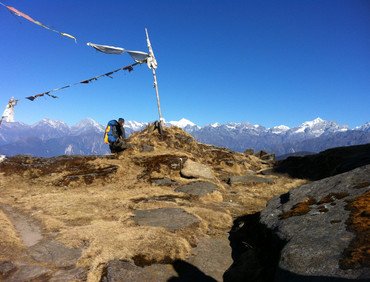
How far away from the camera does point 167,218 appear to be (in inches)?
605

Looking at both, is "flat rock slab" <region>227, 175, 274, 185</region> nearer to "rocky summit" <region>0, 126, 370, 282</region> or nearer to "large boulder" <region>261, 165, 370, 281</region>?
"rocky summit" <region>0, 126, 370, 282</region>

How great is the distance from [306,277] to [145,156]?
2031cm

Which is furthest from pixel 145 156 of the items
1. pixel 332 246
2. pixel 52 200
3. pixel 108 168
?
pixel 332 246

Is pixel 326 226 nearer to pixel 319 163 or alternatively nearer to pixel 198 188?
pixel 198 188

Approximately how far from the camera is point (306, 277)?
23.2 ft

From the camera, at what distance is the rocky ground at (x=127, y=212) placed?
10.9 meters

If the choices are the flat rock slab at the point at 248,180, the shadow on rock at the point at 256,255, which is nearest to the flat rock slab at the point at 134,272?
the shadow on rock at the point at 256,255

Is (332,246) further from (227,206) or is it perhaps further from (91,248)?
(227,206)

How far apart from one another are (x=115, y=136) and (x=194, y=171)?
775 cm

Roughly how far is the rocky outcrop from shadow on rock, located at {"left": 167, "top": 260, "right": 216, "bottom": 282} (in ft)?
2.38

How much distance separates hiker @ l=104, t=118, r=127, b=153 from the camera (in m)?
27.6

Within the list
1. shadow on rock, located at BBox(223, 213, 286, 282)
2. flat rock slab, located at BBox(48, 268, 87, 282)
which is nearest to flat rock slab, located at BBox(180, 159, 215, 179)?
shadow on rock, located at BBox(223, 213, 286, 282)

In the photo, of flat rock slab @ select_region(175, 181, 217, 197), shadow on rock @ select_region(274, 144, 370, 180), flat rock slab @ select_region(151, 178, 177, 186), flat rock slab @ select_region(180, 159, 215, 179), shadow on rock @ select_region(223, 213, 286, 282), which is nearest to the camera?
shadow on rock @ select_region(223, 213, 286, 282)

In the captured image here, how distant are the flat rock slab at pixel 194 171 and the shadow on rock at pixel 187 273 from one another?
12.6m
